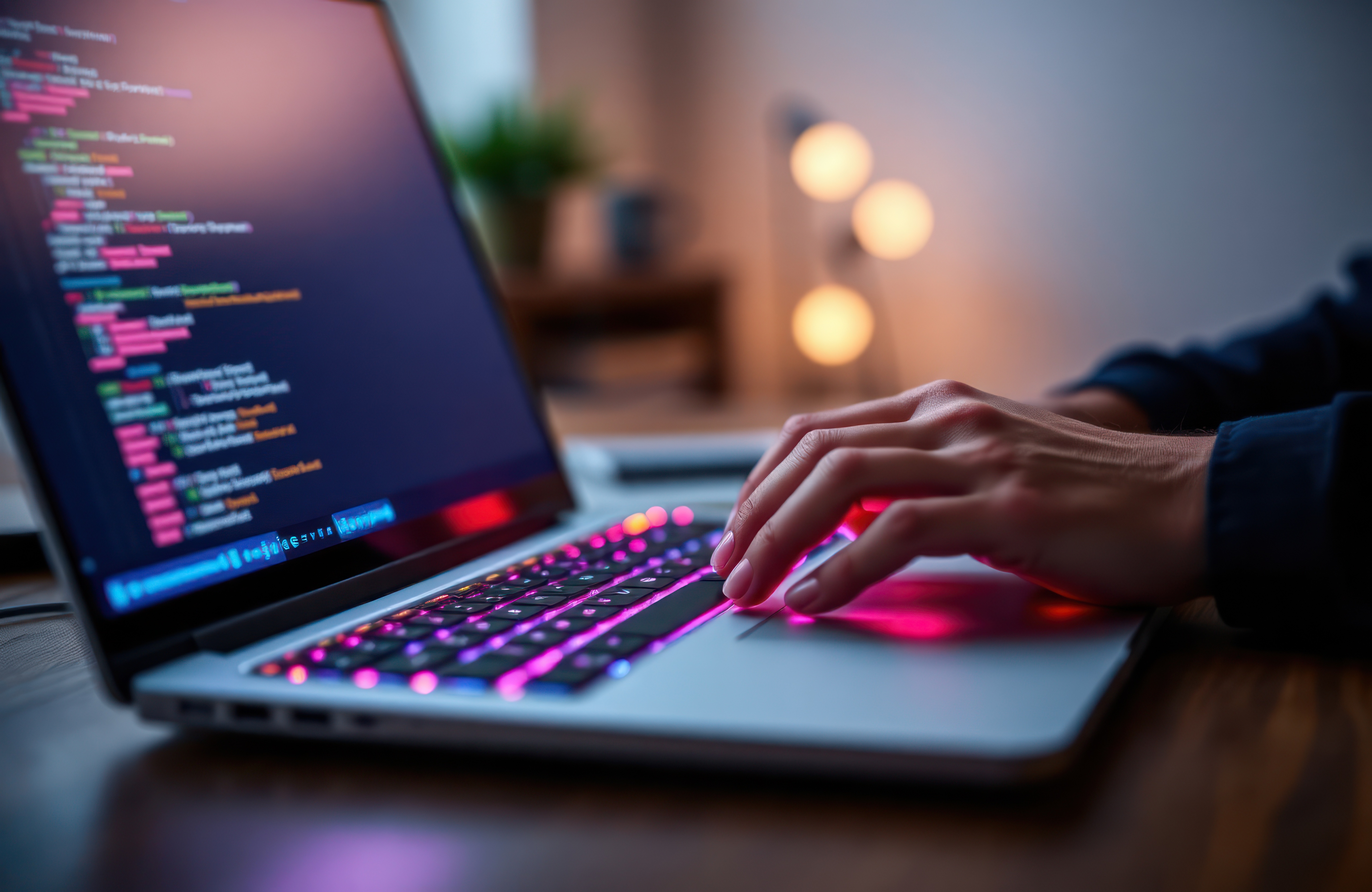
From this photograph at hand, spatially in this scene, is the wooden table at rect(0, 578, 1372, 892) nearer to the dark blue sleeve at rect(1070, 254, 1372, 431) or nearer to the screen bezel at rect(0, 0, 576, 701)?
the screen bezel at rect(0, 0, 576, 701)

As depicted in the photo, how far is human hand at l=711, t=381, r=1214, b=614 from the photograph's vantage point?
423 mm

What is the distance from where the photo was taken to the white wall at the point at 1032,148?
218 centimetres

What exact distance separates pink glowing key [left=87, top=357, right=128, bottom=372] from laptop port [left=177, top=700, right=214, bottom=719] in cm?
16

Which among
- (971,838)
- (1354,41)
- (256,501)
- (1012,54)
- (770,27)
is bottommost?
(971,838)

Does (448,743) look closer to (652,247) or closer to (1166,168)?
(652,247)

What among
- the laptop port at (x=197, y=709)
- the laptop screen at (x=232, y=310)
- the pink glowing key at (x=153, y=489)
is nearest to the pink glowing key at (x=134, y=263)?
the laptop screen at (x=232, y=310)

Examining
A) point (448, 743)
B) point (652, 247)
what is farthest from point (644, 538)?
point (652, 247)

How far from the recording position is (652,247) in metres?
2.46

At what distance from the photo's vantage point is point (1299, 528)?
16.4 inches

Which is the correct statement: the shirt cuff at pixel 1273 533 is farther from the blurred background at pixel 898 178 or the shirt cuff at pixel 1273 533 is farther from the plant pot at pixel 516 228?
the plant pot at pixel 516 228

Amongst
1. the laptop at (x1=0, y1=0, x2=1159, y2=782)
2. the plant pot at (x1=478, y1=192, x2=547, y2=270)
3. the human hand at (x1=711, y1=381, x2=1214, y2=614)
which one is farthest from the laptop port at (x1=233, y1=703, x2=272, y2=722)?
the plant pot at (x1=478, y1=192, x2=547, y2=270)

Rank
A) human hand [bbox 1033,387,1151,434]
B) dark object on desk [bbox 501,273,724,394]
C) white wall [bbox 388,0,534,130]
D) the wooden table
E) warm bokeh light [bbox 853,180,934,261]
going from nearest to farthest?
1. the wooden table
2. human hand [bbox 1033,387,1151,434]
3. warm bokeh light [bbox 853,180,934,261]
4. dark object on desk [bbox 501,273,724,394]
5. white wall [bbox 388,0,534,130]

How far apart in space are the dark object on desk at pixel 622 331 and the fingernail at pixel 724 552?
5.34ft

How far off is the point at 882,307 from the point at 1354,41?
119cm
